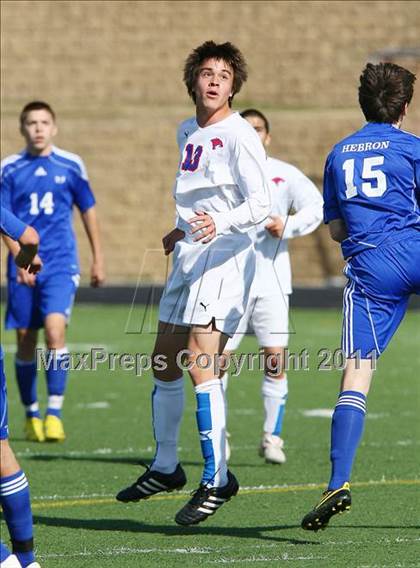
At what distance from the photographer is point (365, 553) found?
5.34 metres

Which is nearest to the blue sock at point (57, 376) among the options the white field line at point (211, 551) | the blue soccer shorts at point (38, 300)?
the blue soccer shorts at point (38, 300)

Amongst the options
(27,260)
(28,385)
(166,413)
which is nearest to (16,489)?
(27,260)

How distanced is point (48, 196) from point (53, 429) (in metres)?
1.62

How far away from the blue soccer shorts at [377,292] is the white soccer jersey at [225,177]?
0.57 metres

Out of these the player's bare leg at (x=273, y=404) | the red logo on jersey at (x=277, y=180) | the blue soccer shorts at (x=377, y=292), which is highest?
the blue soccer shorts at (x=377, y=292)

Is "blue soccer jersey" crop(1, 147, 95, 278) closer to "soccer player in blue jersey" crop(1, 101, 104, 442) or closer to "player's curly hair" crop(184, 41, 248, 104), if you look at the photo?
"soccer player in blue jersey" crop(1, 101, 104, 442)

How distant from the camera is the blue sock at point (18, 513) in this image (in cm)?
459

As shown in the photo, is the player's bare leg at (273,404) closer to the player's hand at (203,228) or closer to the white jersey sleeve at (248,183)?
the white jersey sleeve at (248,183)

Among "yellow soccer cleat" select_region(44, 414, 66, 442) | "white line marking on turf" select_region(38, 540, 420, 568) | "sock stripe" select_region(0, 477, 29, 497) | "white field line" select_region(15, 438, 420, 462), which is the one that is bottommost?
"yellow soccer cleat" select_region(44, 414, 66, 442)

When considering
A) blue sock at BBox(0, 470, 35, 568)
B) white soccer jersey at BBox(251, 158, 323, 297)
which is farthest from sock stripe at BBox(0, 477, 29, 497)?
white soccer jersey at BBox(251, 158, 323, 297)

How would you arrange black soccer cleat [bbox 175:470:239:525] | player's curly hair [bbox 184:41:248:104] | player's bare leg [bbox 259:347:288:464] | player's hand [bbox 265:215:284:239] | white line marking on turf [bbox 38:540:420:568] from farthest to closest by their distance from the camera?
player's hand [bbox 265:215:284:239], player's bare leg [bbox 259:347:288:464], player's curly hair [bbox 184:41:248:104], black soccer cleat [bbox 175:470:239:525], white line marking on turf [bbox 38:540:420:568]

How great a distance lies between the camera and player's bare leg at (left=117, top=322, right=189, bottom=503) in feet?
20.3

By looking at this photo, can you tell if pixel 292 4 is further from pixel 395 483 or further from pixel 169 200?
pixel 395 483

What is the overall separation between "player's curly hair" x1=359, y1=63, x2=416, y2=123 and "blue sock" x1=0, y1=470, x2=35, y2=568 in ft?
7.39
